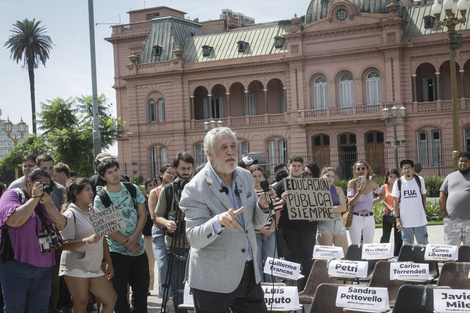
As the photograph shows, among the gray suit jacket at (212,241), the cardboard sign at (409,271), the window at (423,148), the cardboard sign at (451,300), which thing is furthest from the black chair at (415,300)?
the window at (423,148)

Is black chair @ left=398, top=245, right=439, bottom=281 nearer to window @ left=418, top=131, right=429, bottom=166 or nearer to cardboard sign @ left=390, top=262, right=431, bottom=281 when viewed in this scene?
cardboard sign @ left=390, top=262, right=431, bottom=281

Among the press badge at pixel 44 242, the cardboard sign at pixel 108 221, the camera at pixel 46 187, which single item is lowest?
the press badge at pixel 44 242

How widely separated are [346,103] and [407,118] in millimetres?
4224

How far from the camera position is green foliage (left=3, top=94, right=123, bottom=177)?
35.0 m

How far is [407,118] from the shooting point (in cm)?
4097

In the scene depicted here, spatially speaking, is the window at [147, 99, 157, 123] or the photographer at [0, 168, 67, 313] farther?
the window at [147, 99, 157, 123]

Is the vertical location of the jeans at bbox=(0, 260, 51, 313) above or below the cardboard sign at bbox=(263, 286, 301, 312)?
above

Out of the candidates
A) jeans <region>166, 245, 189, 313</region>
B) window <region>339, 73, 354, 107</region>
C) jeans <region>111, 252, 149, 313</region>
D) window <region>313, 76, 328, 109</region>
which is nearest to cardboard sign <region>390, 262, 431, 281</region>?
jeans <region>166, 245, 189, 313</region>

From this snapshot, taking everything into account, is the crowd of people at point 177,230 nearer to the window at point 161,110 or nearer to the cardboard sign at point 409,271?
the cardboard sign at point 409,271

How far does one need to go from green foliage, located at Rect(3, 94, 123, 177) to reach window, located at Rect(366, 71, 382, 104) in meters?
16.5

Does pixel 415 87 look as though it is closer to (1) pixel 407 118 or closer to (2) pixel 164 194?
(1) pixel 407 118

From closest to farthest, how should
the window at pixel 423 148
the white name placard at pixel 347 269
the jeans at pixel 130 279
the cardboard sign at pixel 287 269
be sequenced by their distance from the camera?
the jeans at pixel 130 279 → the cardboard sign at pixel 287 269 → the white name placard at pixel 347 269 → the window at pixel 423 148

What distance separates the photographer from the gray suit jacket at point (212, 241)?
202 inches

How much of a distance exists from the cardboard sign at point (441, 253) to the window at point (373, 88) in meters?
33.8
